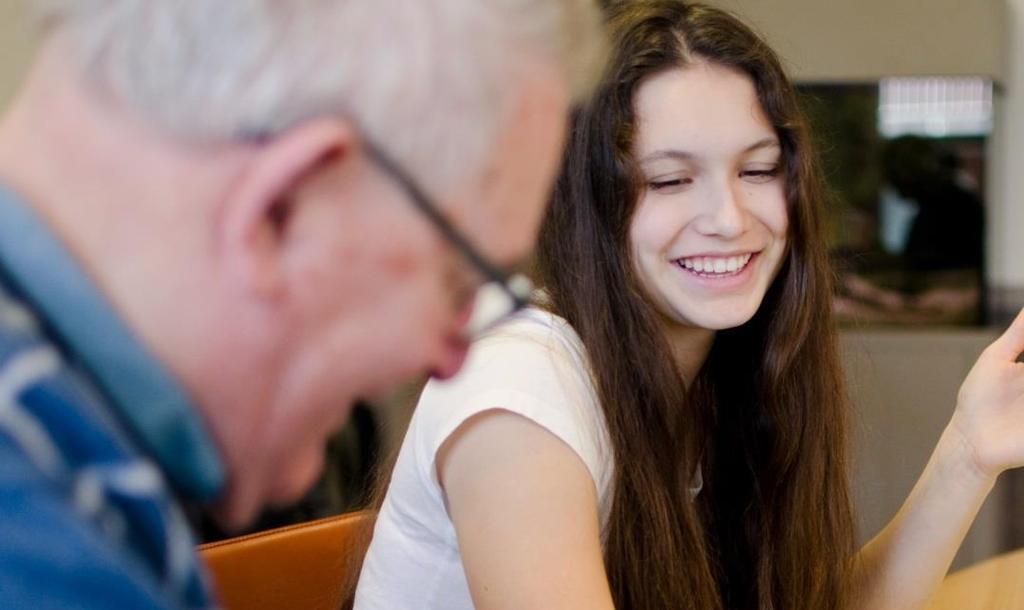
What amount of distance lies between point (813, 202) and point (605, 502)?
391mm

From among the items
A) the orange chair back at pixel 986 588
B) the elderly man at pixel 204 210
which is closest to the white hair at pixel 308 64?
the elderly man at pixel 204 210

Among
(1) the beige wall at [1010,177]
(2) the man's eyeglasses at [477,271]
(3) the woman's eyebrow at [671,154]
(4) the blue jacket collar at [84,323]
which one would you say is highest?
(4) the blue jacket collar at [84,323]

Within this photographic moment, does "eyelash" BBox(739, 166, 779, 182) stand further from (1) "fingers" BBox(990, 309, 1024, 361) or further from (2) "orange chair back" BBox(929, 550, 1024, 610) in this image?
(2) "orange chair back" BBox(929, 550, 1024, 610)

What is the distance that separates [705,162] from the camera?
1.16 m

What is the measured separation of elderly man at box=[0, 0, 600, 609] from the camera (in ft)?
1.40

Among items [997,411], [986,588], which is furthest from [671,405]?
[986,588]

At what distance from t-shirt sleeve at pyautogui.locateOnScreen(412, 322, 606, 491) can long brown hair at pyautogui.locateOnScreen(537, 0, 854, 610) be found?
46 mm

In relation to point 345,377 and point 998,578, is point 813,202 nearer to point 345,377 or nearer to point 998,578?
point 998,578

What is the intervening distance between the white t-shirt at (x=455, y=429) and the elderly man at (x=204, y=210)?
0.56 m

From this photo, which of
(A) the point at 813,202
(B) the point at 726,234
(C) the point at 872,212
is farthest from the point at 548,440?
(C) the point at 872,212

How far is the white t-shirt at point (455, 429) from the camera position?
103 centimetres

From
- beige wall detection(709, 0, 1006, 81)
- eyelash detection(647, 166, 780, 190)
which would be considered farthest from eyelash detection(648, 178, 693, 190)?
beige wall detection(709, 0, 1006, 81)

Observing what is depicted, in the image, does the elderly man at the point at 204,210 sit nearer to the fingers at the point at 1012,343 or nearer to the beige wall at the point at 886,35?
the fingers at the point at 1012,343

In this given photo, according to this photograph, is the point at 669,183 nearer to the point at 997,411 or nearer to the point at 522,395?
the point at 522,395
